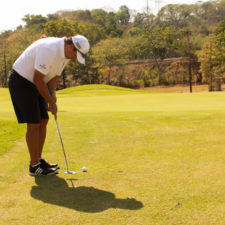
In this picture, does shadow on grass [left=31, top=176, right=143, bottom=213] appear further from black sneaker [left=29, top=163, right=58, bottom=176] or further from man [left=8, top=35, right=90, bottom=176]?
man [left=8, top=35, right=90, bottom=176]

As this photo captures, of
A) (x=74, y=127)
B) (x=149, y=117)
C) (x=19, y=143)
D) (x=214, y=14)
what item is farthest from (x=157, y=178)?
(x=214, y=14)

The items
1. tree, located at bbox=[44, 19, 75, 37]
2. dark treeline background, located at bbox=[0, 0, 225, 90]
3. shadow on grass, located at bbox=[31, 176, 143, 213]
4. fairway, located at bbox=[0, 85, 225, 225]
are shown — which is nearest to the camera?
fairway, located at bbox=[0, 85, 225, 225]

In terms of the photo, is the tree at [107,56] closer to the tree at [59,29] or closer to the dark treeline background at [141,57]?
the dark treeline background at [141,57]

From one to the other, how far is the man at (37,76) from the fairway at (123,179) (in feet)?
1.35

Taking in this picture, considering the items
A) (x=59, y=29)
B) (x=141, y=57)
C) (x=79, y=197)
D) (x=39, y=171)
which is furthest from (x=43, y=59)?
(x=141, y=57)

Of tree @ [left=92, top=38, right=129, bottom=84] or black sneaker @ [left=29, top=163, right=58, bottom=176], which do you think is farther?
tree @ [left=92, top=38, right=129, bottom=84]

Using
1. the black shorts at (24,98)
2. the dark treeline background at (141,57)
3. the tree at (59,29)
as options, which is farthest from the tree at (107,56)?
the black shorts at (24,98)

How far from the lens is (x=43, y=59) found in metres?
4.48

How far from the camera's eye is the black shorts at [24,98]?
4793mm

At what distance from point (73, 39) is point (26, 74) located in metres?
0.83

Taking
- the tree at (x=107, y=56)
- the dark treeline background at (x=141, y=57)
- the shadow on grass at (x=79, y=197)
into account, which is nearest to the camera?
the shadow on grass at (x=79, y=197)

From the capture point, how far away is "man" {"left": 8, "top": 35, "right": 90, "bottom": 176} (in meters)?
4.50

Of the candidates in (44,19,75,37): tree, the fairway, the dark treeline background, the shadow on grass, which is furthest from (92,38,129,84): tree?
the shadow on grass

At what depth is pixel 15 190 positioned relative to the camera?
4074mm
